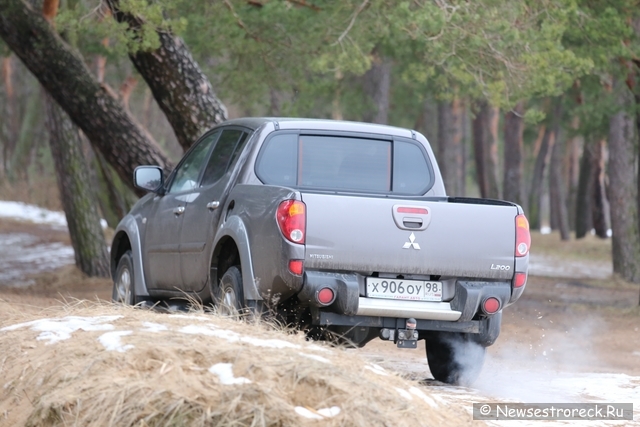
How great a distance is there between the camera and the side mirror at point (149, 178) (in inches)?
347

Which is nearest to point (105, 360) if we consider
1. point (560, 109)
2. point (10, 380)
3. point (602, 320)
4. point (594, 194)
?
point (10, 380)

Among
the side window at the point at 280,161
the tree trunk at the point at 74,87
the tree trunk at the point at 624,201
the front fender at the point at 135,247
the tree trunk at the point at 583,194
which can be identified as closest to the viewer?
the side window at the point at 280,161

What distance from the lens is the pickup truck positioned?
6477 mm

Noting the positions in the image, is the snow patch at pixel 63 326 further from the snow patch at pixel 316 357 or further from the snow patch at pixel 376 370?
the snow patch at pixel 376 370

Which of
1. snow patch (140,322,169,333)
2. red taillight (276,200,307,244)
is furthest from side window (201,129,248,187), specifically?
snow patch (140,322,169,333)

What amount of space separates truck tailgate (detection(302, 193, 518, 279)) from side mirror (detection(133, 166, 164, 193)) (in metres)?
2.81

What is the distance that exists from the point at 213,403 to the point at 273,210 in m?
2.30

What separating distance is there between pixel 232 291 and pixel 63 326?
5.59 ft

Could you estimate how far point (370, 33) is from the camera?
1303cm

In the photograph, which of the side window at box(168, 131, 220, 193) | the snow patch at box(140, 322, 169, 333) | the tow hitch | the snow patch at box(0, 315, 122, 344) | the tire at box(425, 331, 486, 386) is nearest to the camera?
the snow patch at box(140, 322, 169, 333)

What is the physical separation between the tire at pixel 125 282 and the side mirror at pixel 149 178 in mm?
791

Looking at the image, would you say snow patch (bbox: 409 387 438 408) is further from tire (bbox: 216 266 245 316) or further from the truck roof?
the truck roof

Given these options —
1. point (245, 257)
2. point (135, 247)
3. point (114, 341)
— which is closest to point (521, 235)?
point (245, 257)

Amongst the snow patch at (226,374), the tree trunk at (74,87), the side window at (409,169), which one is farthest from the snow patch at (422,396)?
the tree trunk at (74,87)
